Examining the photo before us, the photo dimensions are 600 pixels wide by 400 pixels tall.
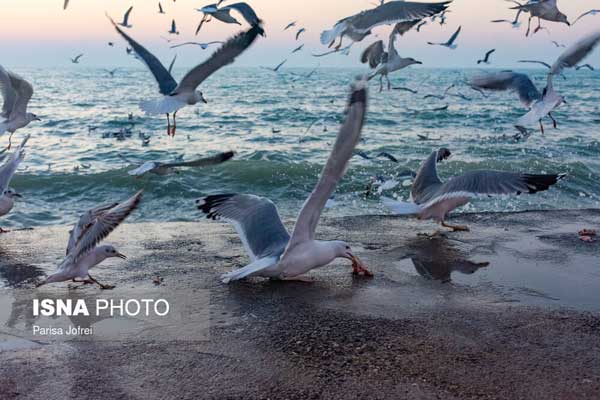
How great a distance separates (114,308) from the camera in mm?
4504

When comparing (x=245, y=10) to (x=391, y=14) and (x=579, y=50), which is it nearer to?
(x=391, y=14)

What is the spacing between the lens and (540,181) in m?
5.65

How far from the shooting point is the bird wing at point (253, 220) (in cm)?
508

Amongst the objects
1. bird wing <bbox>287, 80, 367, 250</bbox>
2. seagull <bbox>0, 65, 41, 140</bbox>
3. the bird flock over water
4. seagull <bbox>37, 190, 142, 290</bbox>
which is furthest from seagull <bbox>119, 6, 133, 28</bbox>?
bird wing <bbox>287, 80, 367, 250</bbox>

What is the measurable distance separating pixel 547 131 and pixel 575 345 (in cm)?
1597

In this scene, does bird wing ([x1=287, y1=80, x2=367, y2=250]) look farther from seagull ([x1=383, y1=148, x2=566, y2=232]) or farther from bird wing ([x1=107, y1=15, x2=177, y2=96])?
bird wing ([x1=107, y1=15, x2=177, y2=96])

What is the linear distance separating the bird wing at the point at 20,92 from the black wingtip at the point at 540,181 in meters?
5.81

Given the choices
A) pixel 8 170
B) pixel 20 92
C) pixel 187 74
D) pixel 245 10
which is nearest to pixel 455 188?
pixel 245 10

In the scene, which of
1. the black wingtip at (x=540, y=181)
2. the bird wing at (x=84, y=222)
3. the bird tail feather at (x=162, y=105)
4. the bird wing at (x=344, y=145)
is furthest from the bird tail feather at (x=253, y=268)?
the black wingtip at (x=540, y=181)

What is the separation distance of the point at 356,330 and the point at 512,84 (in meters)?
4.77

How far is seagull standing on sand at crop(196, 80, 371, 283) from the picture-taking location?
3766 millimetres

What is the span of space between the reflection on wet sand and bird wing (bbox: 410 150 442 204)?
459mm

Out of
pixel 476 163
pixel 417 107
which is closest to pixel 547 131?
pixel 476 163

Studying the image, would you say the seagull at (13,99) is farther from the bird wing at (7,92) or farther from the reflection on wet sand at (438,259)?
the reflection on wet sand at (438,259)
